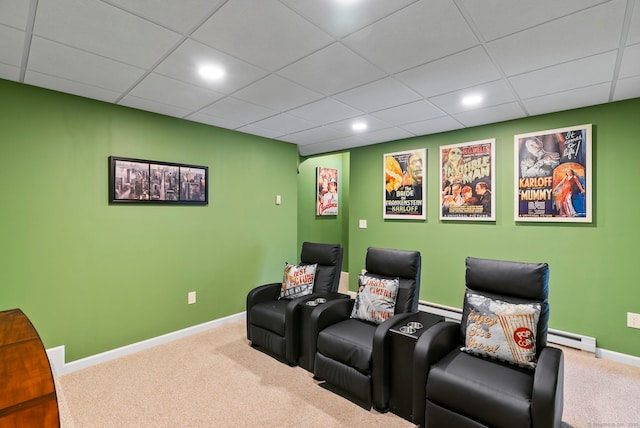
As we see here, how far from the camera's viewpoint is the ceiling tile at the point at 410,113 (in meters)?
3.08

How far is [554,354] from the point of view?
1.82 metres

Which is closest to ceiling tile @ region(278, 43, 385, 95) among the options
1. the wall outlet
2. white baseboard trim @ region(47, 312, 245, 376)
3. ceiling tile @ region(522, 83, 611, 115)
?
ceiling tile @ region(522, 83, 611, 115)

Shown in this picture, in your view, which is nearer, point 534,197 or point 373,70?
point 373,70

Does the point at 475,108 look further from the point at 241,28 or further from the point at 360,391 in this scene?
the point at 360,391

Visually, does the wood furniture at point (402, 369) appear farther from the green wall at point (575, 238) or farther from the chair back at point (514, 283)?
the green wall at point (575, 238)

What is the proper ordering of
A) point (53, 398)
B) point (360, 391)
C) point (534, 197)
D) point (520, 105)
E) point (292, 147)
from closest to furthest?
1. point (53, 398)
2. point (360, 391)
3. point (520, 105)
4. point (534, 197)
5. point (292, 147)

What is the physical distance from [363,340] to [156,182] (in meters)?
2.61

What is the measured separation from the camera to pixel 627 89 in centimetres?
264

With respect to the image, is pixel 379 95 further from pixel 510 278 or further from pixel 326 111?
pixel 510 278

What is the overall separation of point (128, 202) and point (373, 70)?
103 inches

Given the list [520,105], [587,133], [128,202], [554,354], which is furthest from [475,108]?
[128,202]

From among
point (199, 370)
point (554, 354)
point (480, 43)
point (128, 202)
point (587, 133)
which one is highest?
point (480, 43)

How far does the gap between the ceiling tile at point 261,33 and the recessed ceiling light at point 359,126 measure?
66.4 inches

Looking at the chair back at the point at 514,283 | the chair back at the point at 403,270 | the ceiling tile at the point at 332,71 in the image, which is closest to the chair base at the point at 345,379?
the chair back at the point at 403,270
